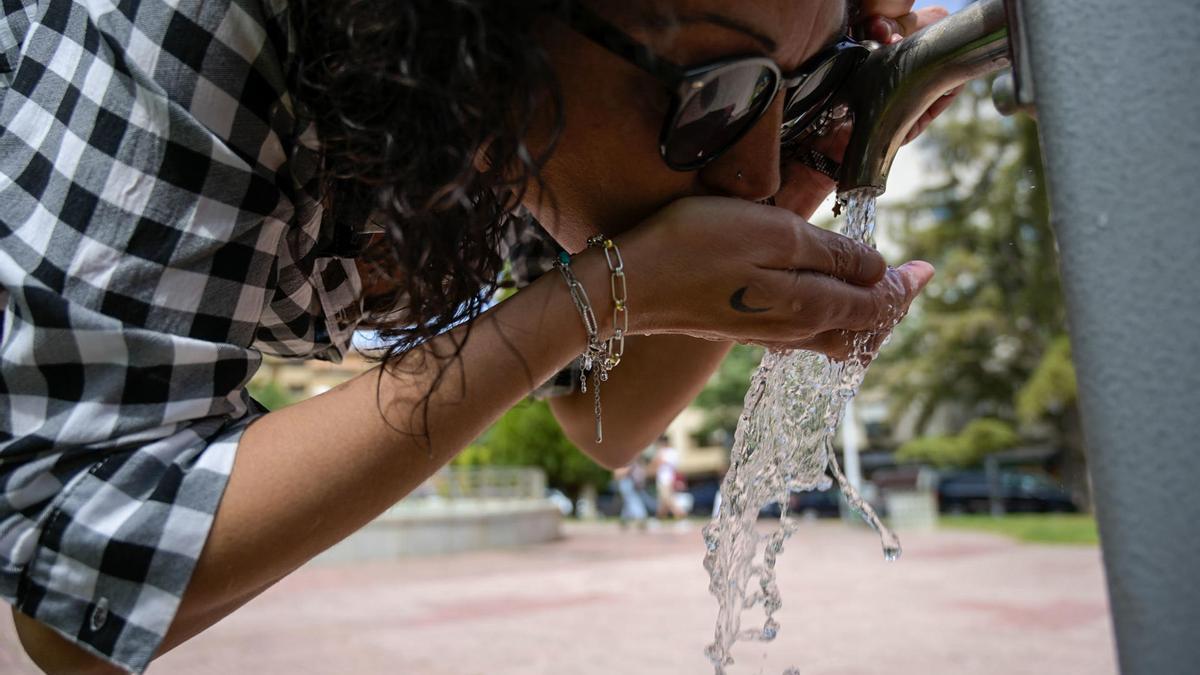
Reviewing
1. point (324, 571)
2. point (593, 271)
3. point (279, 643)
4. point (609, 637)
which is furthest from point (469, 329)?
point (324, 571)

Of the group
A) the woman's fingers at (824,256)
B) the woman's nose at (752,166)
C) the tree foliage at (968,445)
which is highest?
the tree foliage at (968,445)

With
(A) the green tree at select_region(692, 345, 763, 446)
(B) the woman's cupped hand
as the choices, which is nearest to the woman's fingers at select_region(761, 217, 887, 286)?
(B) the woman's cupped hand

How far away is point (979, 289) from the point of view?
19.2 meters

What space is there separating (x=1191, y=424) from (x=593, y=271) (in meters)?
0.56

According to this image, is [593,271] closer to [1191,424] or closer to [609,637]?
[1191,424]

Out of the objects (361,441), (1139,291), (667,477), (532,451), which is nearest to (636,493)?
(667,477)

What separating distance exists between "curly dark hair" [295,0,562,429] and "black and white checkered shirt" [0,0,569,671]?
62 mm

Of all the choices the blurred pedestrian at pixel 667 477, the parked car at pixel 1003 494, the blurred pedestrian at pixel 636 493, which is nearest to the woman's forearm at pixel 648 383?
the blurred pedestrian at pixel 667 477

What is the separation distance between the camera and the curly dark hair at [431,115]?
858 mm

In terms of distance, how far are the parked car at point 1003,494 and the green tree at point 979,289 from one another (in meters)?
0.64

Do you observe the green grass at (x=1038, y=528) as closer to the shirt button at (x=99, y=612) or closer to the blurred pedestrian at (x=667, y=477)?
the blurred pedestrian at (x=667, y=477)

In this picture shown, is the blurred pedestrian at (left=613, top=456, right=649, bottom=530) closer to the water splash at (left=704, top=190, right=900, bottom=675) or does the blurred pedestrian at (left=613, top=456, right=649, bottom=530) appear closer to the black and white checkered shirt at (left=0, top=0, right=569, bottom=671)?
the water splash at (left=704, top=190, right=900, bottom=675)

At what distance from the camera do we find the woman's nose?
1083 mm

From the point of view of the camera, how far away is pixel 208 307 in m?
0.91
